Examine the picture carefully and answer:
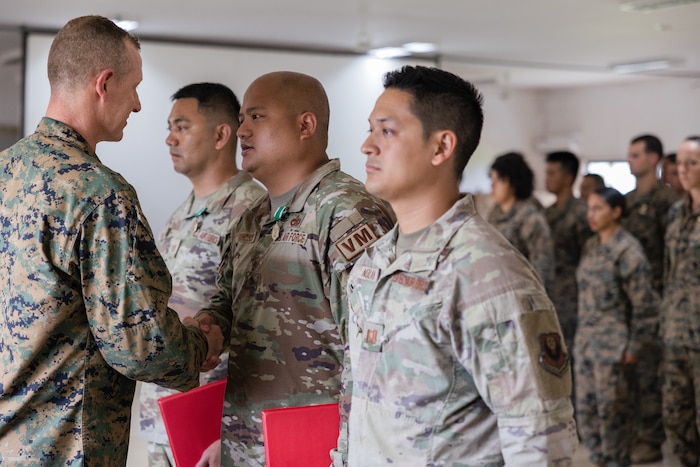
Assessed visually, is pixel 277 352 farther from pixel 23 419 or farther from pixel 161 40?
pixel 161 40

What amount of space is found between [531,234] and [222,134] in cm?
287

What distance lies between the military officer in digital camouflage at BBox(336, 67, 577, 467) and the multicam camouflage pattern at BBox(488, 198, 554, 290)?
3.57 m

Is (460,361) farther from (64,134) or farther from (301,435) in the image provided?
(64,134)

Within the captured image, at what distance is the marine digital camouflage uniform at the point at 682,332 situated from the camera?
14.8 ft

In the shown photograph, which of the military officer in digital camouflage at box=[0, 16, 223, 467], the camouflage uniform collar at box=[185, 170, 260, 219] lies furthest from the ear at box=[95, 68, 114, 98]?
the camouflage uniform collar at box=[185, 170, 260, 219]

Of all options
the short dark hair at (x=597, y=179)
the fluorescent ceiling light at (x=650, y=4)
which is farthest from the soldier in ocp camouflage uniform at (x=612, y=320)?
the fluorescent ceiling light at (x=650, y=4)

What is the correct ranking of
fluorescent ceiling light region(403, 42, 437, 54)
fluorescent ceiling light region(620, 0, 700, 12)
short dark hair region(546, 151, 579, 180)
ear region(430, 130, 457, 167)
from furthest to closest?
fluorescent ceiling light region(403, 42, 437, 54)
fluorescent ceiling light region(620, 0, 700, 12)
short dark hair region(546, 151, 579, 180)
ear region(430, 130, 457, 167)

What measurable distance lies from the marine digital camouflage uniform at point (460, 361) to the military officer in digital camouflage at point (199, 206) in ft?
4.38

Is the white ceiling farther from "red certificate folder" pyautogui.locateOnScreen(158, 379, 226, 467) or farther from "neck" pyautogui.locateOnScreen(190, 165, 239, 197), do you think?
"red certificate folder" pyautogui.locateOnScreen(158, 379, 226, 467)

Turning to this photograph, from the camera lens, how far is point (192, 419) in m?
2.47

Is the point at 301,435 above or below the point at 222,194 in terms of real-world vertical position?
below

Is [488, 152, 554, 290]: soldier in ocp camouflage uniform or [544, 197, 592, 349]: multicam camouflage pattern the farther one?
A: [544, 197, 592, 349]: multicam camouflage pattern

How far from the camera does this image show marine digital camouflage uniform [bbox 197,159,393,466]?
225 centimetres

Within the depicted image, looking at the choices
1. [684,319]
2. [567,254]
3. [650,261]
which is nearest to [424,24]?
[567,254]
